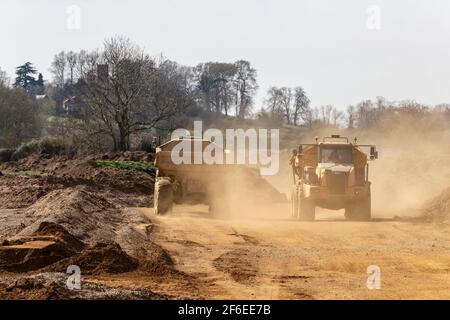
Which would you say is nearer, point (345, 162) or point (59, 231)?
point (59, 231)

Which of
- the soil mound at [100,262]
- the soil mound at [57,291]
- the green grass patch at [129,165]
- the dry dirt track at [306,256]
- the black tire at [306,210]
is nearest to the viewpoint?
the soil mound at [57,291]

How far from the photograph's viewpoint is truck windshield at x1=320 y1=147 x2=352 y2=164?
21.1m

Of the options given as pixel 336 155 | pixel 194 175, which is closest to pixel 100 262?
pixel 194 175

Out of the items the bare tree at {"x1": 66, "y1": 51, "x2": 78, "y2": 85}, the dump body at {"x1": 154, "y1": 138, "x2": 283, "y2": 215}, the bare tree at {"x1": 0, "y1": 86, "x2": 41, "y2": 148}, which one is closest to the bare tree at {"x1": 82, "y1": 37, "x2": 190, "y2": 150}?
the bare tree at {"x1": 0, "y1": 86, "x2": 41, "y2": 148}

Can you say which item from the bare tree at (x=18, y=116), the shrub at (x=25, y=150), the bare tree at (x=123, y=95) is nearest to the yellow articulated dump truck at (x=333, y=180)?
the bare tree at (x=123, y=95)

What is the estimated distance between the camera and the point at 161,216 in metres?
20.4

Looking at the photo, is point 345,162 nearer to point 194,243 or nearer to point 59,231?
point 194,243

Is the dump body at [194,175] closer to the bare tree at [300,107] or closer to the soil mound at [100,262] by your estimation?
the soil mound at [100,262]

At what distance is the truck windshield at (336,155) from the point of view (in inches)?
832

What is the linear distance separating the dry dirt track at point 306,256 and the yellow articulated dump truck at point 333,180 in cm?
70

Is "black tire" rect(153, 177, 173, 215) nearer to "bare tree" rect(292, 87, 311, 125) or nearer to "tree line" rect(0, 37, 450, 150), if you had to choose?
"tree line" rect(0, 37, 450, 150)

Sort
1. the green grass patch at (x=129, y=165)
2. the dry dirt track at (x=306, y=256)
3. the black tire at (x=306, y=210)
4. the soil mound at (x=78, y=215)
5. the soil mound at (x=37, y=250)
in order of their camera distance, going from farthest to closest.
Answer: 1. the green grass patch at (x=129, y=165)
2. the black tire at (x=306, y=210)
3. the soil mound at (x=78, y=215)
4. the soil mound at (x=37, y=250)
5. the dry dirt track at (x=306, y=256)
